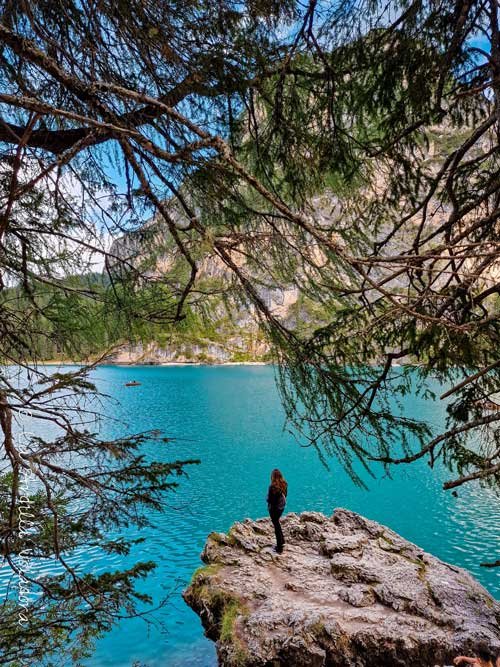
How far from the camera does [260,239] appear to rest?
2.03 meters

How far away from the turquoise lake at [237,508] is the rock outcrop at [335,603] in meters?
1.07

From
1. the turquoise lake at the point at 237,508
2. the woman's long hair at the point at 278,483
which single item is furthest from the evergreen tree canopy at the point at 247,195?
the woman's long hair at the point at 278,483

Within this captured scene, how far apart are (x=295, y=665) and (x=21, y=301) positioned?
4804 mm

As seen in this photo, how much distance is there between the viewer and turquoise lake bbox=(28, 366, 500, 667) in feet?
23.3

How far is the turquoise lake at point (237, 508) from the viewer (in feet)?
23.3

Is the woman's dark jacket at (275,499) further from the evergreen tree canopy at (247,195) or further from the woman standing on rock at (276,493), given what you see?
the evergreen tree canopy at (247,195)

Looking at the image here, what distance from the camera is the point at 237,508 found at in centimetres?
1219

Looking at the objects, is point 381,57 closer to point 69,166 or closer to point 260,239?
point 260,239

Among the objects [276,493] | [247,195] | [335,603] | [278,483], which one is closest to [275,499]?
[276,493]

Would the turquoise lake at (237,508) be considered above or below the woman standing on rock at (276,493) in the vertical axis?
below

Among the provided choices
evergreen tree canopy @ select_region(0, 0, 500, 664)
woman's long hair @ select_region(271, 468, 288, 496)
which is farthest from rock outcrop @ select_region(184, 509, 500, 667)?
evergreen tree canopy @ select_region(0, 0, 500, 664)

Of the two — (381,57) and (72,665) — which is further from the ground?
(381,57)

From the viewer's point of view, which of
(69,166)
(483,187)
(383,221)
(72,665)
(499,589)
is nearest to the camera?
(69,166)

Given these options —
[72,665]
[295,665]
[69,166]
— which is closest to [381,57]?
[69,166]
